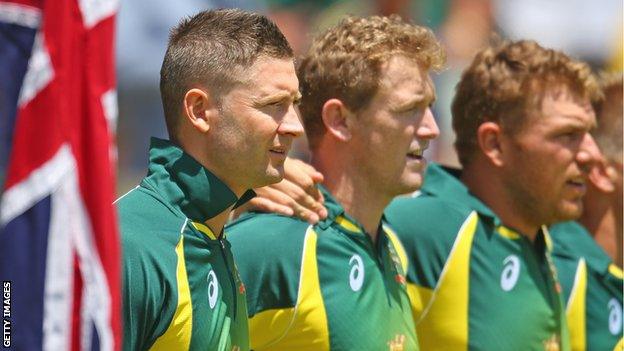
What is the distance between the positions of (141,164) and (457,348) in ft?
8.56

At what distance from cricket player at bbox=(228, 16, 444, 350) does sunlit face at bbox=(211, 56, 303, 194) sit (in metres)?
0.48

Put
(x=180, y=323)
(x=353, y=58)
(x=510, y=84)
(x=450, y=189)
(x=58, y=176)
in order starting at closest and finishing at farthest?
1. (x=58, y=176)
2. (x=180, y=323)
3. (x=353, y=58)
4. (x=450, y=189)
5. (x=510, y=84)

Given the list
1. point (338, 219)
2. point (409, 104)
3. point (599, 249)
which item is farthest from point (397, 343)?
point (599, 249)

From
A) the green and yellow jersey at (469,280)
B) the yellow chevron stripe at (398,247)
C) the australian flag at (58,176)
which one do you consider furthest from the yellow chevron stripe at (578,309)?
the australian flag at (58,176)

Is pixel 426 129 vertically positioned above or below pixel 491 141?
above

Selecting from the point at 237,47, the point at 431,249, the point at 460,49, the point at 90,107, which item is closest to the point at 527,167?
the point at 431,249

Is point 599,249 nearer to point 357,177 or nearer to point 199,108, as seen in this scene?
point 357,177

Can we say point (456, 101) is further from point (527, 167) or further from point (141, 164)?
point (141, 164)

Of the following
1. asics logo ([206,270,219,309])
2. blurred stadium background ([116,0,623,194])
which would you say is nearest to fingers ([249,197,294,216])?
asics logo ([206,270,219,309])

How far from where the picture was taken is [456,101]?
6047 millimetres

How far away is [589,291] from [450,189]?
990 millimetres

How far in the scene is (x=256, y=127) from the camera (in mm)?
4195

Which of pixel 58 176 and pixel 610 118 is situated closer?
pixel 58 176

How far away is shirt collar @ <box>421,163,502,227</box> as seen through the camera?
225 inches
